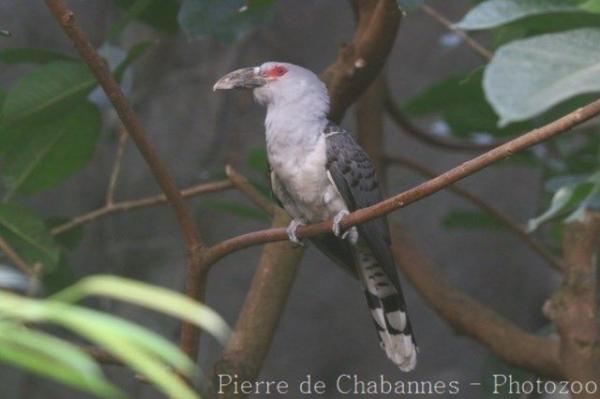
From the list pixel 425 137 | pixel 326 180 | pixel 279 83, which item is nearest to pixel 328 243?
pixel 326 180

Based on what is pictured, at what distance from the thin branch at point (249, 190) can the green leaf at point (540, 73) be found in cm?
138

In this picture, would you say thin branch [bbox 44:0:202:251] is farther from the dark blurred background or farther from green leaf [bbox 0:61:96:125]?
the dark blurred background

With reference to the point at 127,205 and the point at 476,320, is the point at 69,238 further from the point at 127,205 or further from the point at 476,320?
the point at 476,320

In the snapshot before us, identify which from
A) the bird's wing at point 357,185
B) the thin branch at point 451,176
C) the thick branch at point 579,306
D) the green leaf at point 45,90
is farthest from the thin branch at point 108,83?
the thick branch at point 579,306

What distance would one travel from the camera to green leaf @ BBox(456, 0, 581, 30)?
4.96ft

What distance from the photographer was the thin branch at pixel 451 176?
5.26 ft

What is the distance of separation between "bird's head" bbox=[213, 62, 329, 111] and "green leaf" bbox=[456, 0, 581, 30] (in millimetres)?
1177

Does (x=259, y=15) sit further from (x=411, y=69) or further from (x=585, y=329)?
(x=411, y=69)

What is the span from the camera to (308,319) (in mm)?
4461

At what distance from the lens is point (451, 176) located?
1.70m

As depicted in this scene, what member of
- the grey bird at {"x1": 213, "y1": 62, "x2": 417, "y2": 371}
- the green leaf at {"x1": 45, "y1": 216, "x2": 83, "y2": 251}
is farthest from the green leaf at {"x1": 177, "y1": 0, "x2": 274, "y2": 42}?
the green leaf at {"x1": 45, "y1": 216, "x2": 83, "y2": 251}

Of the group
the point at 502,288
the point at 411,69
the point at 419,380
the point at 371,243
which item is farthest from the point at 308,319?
the point at 371,243

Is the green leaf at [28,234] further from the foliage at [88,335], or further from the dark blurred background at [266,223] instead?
the foliage at [88,335]

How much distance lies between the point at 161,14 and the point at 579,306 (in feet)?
4.78
